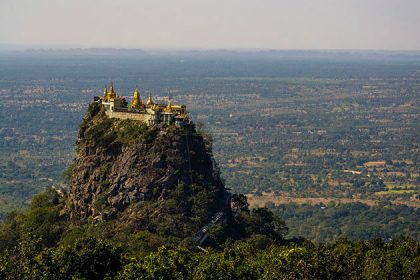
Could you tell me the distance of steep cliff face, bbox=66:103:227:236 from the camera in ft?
179

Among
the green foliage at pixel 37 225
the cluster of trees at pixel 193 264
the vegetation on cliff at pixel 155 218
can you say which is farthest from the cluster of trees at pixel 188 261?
the green foliage at pixel 37 225

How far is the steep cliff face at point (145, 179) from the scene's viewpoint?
2148 inches

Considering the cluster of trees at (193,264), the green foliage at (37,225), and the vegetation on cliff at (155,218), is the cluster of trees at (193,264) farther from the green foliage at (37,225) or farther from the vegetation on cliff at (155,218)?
the green foliage at (37,225)

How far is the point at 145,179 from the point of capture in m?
55.7

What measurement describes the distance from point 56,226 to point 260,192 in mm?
65443

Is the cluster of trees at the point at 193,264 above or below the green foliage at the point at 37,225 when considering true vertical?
above

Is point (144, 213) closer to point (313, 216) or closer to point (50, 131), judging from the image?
point (313, 216)

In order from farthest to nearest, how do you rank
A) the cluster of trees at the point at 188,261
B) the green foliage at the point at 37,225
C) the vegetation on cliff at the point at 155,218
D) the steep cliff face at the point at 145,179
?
1. the green foliage at the point at 37,225
2. the steep cliff face at the point at 145,179
3. the vegetation on cliff at the point at 155,218
4. the cluster of trees at the point at 188,261

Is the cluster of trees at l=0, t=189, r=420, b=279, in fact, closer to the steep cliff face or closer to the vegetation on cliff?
the vegetation on cliff

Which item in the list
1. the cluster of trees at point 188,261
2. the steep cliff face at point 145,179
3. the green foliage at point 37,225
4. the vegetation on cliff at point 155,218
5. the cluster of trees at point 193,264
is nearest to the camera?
the cluster of trees at point 193,264

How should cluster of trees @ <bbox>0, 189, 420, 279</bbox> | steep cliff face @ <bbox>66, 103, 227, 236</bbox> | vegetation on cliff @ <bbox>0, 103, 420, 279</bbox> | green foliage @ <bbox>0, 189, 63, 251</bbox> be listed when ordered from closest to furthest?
cluster of trees @ <bbox>0, 189, 420, 279</bbox>, vegetation on cliff @ <bbox>0, 103, 420, 279</bbox>, steep cliff face @ <bbox>66, 103, 227, 236</bbox>, green foliage @ <bbox>0, 189, 63, 251</bbox>

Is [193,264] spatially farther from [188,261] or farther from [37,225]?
[37,225]

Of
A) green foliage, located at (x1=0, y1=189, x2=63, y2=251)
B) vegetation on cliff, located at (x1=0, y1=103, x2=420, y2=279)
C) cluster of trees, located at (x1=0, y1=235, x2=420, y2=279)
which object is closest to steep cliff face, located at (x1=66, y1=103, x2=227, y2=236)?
vegetation on cliff, located at (x1=0, y1=103, x2=420, y2=279)

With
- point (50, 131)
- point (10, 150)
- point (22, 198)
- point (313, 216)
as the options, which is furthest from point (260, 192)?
point (50, 131)
